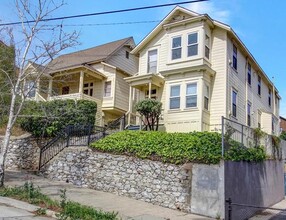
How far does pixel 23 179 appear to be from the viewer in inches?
568

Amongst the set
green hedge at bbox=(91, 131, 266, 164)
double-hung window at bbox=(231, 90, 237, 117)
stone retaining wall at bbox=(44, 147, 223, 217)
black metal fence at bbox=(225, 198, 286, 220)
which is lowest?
black metal fence at bbox=(225, 198, 286, 220)

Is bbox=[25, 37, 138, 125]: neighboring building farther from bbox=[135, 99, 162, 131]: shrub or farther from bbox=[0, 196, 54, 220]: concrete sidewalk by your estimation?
bbox=[0, 196, 54, 220]: concrete sidewalk

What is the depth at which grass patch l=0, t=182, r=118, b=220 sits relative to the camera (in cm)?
866

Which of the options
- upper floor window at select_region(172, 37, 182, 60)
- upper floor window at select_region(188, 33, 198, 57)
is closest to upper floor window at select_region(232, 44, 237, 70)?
upper floor window at select_region(188, 33, 198, 57)

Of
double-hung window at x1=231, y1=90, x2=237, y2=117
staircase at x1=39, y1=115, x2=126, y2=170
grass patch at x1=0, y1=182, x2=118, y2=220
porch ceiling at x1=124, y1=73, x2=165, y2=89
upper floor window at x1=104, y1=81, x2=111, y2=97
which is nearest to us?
grass patch at x1=0, y1=182, x2=118, y2=220

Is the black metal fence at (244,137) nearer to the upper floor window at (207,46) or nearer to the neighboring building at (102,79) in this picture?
the upper floor window at (207,46)

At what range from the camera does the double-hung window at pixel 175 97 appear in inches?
730

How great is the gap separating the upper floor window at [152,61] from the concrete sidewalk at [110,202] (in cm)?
982

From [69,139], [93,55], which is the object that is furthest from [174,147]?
[93,55]

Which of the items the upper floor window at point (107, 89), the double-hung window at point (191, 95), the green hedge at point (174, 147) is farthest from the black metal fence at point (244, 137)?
the upper floor window at point (107, 89)

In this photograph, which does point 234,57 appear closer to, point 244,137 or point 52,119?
point 244,137

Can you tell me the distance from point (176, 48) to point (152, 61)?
2.63 meters

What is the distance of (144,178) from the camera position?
12836mm

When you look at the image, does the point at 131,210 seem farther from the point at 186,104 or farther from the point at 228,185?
the point at 186,104
